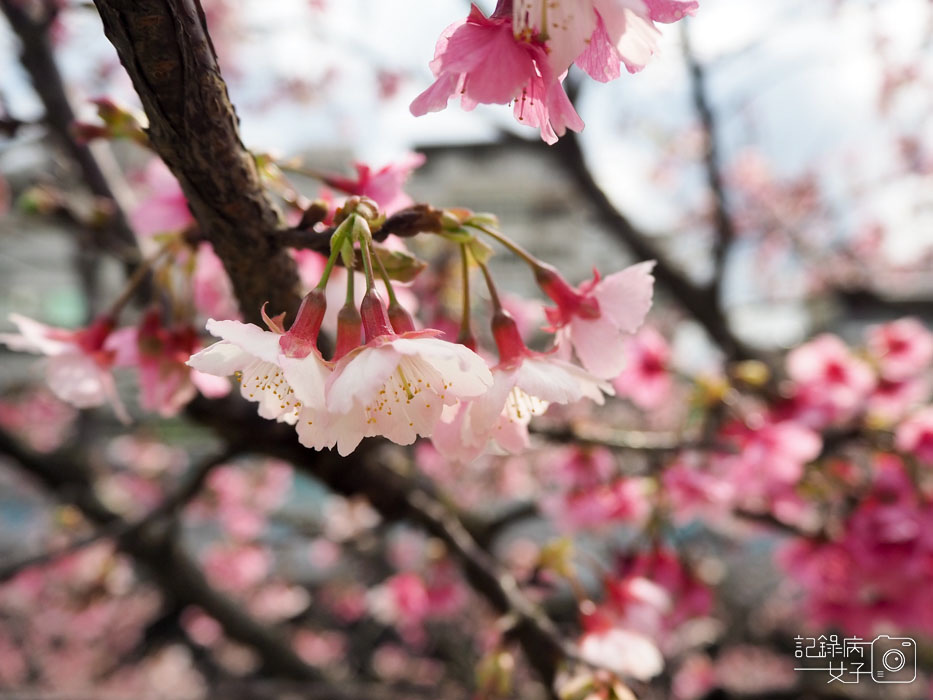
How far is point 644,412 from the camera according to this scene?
5.20 meters

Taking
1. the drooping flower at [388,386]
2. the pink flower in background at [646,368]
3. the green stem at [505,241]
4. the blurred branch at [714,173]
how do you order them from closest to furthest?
the drooping flower at [388,386] → the green stem at [505,241] → the pink flower in background at [646,368] → the blurred branch at [714,173]

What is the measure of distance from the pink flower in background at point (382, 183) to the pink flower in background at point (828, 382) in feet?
4.65

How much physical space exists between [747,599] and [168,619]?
179 inches

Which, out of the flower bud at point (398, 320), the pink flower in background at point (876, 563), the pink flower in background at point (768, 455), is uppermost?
the pink flower in background at point (768, 455)

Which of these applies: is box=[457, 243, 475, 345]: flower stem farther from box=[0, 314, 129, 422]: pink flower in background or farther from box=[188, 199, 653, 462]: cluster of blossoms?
box=[0, 314, 129, 422]: pink flower in background

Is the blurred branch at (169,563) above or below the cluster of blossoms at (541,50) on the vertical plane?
below

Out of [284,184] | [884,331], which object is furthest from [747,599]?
[284,184]

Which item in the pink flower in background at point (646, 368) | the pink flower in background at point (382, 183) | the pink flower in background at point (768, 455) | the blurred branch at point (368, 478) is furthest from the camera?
the pink flower in background at point (646, 368)

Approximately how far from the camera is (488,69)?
51cm

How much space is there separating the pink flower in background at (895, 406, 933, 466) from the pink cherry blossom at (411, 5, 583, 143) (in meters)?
1.52

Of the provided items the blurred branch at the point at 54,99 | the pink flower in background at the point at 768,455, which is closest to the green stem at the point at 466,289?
the blurred branch at the point at 54,99

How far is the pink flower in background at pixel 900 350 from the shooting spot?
6.51 ft

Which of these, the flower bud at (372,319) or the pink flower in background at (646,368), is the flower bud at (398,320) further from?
the pink flower in background at (646,368)

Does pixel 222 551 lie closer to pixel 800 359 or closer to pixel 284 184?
pixel 800 359
